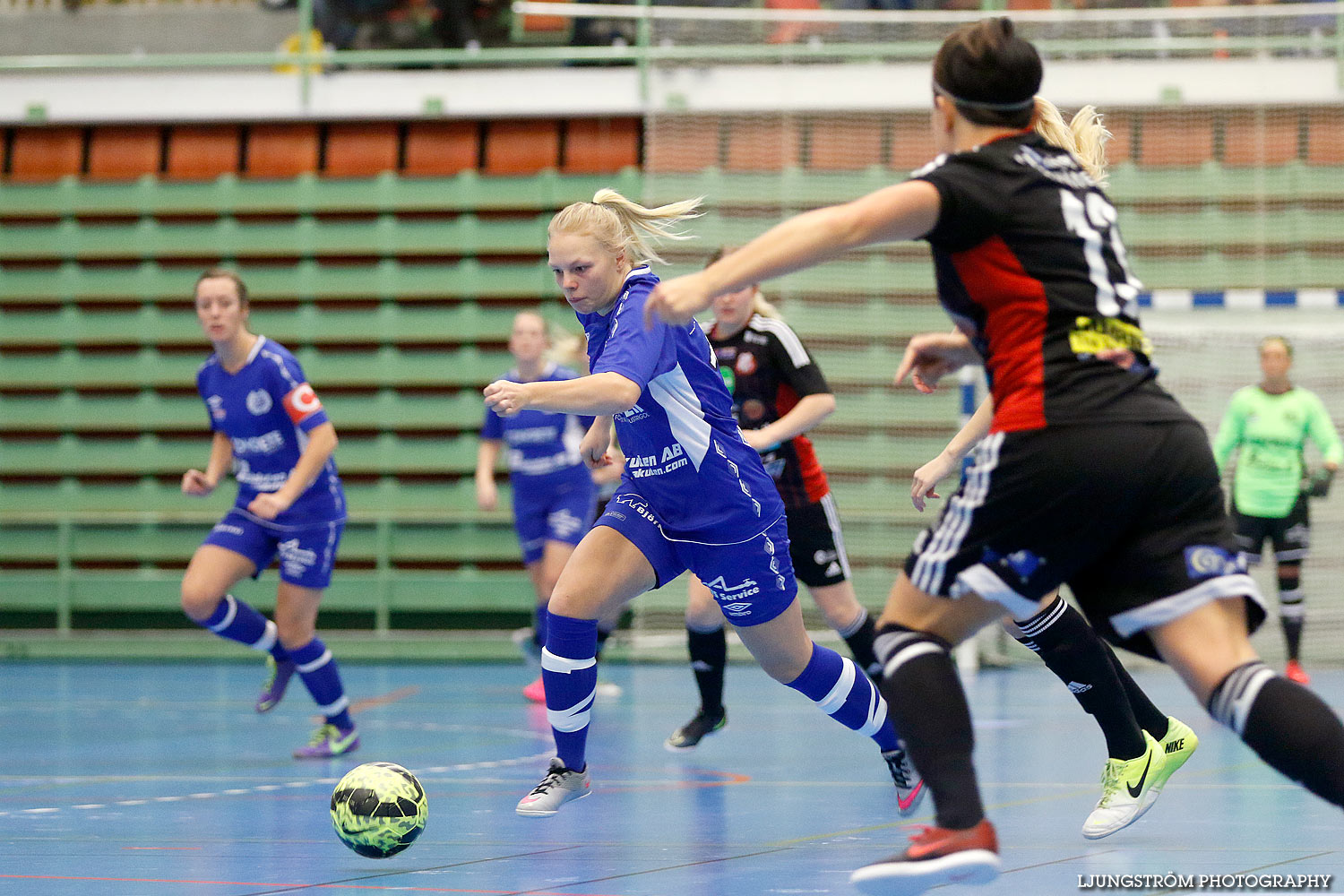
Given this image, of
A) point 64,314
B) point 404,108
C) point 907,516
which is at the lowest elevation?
point 907,516

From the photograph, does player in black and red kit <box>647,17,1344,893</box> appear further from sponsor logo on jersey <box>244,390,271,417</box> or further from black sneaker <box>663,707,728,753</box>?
sponsor logo on jersey <box>244,390,271,417</box>

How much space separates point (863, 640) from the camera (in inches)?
233

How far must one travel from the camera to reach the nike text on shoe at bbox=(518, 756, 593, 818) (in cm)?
429

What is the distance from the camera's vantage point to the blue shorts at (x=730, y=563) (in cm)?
429

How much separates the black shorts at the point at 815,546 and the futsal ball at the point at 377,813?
2199 millimetres

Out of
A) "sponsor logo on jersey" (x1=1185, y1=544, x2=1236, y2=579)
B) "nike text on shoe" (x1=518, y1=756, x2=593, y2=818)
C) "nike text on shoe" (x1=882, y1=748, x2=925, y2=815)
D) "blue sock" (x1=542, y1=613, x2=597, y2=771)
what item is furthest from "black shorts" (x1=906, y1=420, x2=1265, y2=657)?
"nike text on shoe" (x1=882, y1=748, x2=925, y2=815)

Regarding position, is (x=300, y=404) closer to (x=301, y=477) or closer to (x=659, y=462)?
(x=301, y=477)

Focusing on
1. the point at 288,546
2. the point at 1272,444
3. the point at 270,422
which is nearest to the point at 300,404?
the point at 270,422

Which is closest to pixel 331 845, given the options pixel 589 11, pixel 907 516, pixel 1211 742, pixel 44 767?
pixel 44 767

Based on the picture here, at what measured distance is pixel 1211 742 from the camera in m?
6.59

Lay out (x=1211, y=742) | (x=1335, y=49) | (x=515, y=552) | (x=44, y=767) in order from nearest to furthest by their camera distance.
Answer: (x=44, y=767) < (x=1211, y=742) < (x=1335, y=49) < (x=515, y=552)

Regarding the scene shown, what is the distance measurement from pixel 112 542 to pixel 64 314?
192 cm

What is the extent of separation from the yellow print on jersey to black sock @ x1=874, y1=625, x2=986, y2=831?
60 cm

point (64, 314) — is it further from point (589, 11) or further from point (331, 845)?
point (331, 845)
